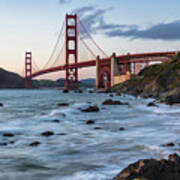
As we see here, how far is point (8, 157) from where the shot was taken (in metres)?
5.89

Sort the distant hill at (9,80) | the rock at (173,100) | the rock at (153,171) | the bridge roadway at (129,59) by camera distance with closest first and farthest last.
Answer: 1. the rock at (153,171)
2. the rock at (173,100)
3. the bridge roadway at (129,59)
4. the distant hill at (9,80)

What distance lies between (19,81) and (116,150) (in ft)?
403

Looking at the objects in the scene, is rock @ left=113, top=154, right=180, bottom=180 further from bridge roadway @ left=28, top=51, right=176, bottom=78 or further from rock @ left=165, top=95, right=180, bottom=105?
bridge roadway @ left=28, top=51, right=176, bottom=78

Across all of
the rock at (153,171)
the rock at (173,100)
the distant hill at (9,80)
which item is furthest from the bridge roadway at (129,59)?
the distant hill at (9,80)

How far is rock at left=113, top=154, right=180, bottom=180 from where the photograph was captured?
11.0ft

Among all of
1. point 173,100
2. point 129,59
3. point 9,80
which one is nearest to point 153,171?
point 173,100

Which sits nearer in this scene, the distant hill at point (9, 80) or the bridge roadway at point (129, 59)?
the bridge roadway at point (129, 59)

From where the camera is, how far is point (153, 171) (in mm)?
3473

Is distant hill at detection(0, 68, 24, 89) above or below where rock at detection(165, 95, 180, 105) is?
above

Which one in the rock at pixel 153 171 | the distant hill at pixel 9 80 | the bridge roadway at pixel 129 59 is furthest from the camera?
the distant hill at pixel 9 80

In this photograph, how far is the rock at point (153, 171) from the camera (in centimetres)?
336

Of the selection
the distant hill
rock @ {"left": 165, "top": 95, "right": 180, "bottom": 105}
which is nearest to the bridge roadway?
rock @ {"left": 165, "top": 95, "right": 180, "bottom": 105}

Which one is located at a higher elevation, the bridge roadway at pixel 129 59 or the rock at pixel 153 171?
the bridge roadway at pixel 129 59

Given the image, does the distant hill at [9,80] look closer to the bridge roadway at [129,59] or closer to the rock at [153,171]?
the bridge roadway at [129,59]
